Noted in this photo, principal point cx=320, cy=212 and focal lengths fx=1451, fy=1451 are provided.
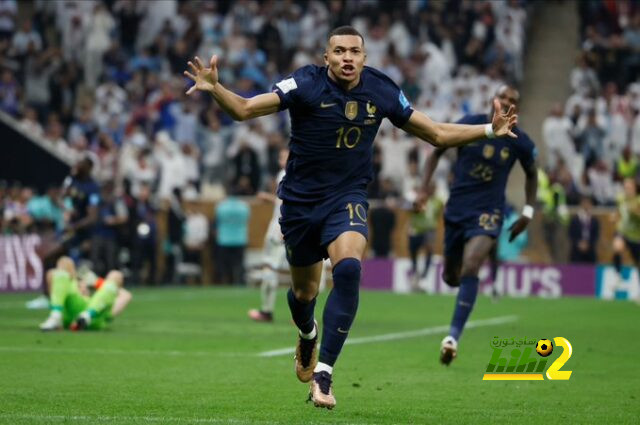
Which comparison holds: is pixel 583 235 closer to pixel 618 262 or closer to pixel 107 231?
pixel 618 262

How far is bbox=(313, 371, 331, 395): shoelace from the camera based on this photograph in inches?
372

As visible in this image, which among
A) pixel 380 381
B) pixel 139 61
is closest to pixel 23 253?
pixel 139 61

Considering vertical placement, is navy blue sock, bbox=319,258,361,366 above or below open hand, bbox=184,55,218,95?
below

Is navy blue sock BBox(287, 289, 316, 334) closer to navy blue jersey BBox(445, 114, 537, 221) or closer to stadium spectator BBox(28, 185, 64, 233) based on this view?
navy blue jersey BBox(445, 114, 537, 221)

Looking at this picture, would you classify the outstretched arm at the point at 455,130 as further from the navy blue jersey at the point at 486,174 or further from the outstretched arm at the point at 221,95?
the navy blue jersey at the point at 486,174

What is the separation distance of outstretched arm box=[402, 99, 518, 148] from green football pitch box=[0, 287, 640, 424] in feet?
6.14

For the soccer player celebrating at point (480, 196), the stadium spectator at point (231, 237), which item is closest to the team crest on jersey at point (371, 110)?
the soccer player celebrating at point (480, 196)

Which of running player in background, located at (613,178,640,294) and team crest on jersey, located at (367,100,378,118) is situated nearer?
team crest on jersey, located at (367,100,378,118)

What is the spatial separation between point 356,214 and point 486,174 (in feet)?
15.7

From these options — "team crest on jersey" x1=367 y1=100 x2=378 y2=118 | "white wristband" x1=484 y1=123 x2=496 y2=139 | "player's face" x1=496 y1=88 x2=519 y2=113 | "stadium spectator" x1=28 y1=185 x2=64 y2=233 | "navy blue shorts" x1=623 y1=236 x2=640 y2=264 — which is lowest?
"navy blue shorts" x1=623 y1=236 x2=640 y2=264

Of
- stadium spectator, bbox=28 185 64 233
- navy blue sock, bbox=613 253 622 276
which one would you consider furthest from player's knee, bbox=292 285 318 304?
navy blue sock, bbox=613 253 622 276

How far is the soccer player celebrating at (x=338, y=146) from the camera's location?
9.82 metres

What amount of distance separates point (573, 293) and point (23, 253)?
10995 millimetres

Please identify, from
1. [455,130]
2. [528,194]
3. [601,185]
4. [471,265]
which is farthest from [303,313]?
[601,185]
